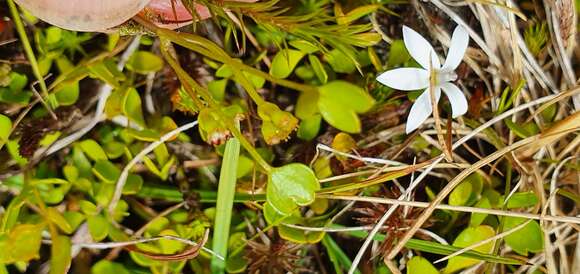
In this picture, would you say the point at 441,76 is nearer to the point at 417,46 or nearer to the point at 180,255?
the point at 417,46

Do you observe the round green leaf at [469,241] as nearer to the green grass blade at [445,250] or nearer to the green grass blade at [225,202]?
the green grass blade at [445,250]

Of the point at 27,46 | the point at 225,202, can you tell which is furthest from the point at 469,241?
the point at 27,46

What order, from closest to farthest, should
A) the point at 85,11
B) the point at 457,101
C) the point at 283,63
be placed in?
the point at 85,11
the point at 457,101
the point at 283,63

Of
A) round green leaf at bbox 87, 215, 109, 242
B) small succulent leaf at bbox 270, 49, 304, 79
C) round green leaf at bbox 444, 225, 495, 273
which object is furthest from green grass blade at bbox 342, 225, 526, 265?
round green leaf at bbox 87, 215, 109, 242

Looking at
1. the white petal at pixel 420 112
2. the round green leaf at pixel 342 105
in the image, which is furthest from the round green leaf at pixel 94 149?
the white petal at pixel 420 112

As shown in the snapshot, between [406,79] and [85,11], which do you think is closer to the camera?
[85,11]

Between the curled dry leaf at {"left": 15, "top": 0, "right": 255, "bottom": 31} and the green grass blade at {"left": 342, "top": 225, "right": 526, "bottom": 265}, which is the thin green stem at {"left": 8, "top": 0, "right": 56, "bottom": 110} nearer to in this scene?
the curled dry leaf at {"left": 15, "top": 0, "right": 255, "bottom": 31}

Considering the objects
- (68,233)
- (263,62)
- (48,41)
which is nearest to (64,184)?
(68,233)
